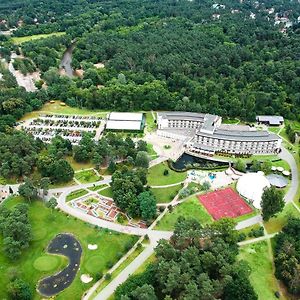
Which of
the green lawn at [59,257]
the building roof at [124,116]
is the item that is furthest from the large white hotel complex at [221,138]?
the green lawn at [59,257]

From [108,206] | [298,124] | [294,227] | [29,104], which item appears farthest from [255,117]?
[29,104]

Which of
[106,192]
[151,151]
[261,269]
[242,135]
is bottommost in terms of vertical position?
[261,269]

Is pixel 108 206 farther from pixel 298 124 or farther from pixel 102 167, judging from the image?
pixel 298 124

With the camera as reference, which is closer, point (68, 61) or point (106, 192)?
point (106, 192)

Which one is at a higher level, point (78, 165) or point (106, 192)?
point (78, 165)

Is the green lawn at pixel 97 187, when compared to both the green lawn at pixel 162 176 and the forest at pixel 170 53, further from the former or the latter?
the forest at pixel 170 53

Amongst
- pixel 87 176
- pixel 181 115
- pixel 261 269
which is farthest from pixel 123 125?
pixel 261 269

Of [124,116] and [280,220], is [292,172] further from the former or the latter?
[124,116]

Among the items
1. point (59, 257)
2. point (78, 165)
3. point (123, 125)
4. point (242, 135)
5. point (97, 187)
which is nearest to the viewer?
point (59, 257)
